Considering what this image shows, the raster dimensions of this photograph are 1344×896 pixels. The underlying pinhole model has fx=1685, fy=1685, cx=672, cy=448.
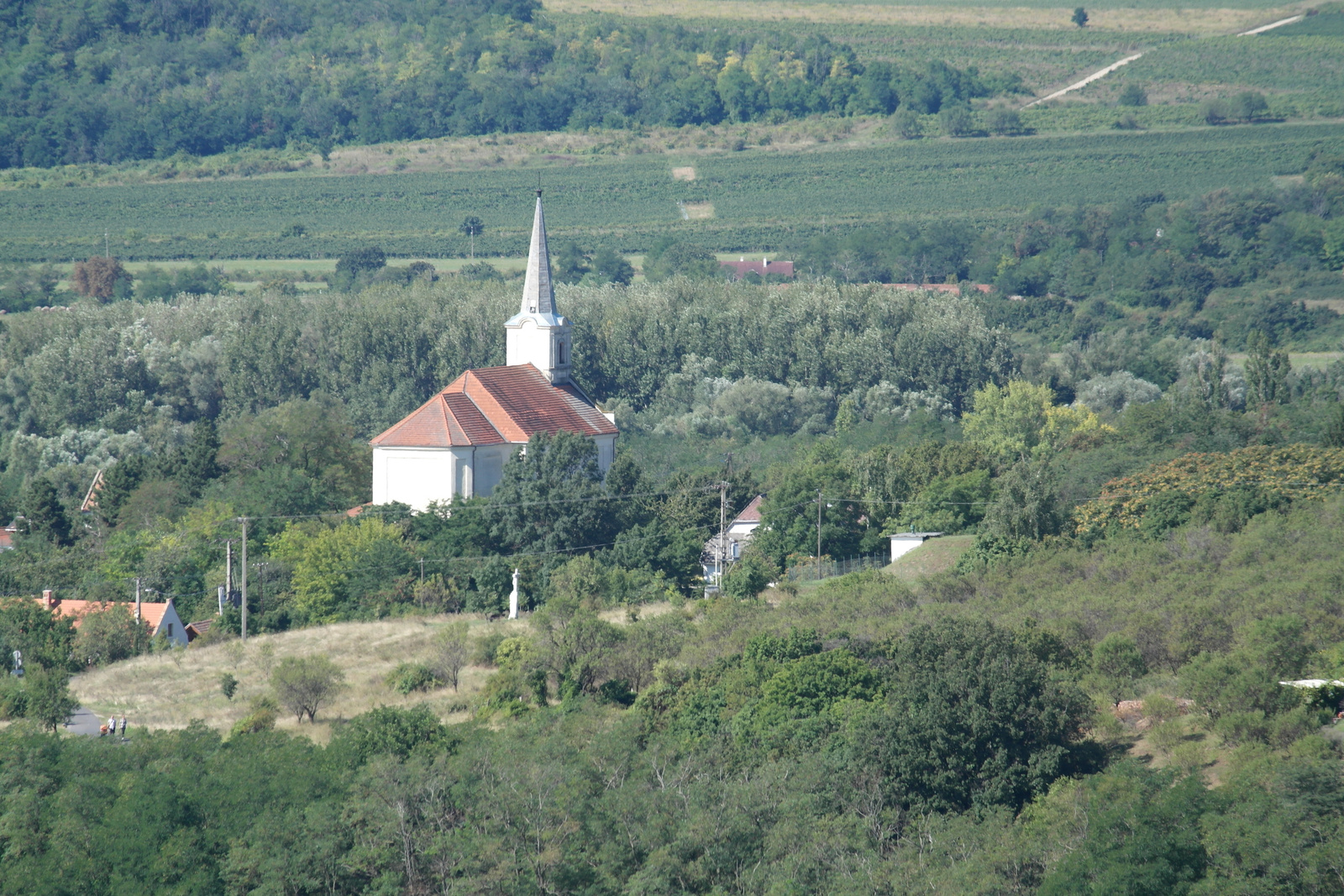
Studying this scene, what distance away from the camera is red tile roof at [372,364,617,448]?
5481cm

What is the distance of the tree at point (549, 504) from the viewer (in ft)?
157

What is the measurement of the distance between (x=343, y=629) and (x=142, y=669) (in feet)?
17.6

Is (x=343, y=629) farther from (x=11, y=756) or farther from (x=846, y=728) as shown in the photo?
(x=846, y=728)

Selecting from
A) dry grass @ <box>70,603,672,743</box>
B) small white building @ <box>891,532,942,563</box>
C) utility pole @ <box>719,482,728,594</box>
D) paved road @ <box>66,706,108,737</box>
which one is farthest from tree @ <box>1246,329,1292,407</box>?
paved road @ <box>66,706,108,737</box>

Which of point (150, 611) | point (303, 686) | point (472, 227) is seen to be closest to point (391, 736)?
point (303, 686)

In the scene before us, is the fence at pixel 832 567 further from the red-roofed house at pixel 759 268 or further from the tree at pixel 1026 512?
the red-roofed house at pixel 759 268

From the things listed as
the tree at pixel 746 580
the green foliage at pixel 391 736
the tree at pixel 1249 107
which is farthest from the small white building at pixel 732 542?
the tree at pixel 1249 107

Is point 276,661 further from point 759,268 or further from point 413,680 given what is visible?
point 759,268

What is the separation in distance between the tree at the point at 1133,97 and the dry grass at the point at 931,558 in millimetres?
134653

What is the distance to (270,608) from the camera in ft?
151

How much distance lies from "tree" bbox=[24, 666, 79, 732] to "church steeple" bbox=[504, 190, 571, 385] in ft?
103

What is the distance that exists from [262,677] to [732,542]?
18040mm

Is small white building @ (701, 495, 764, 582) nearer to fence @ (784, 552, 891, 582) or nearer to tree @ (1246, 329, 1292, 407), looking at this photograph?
fence @ (784, 552, 891, 582)

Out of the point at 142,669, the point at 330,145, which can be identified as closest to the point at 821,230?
the point at 330,145
